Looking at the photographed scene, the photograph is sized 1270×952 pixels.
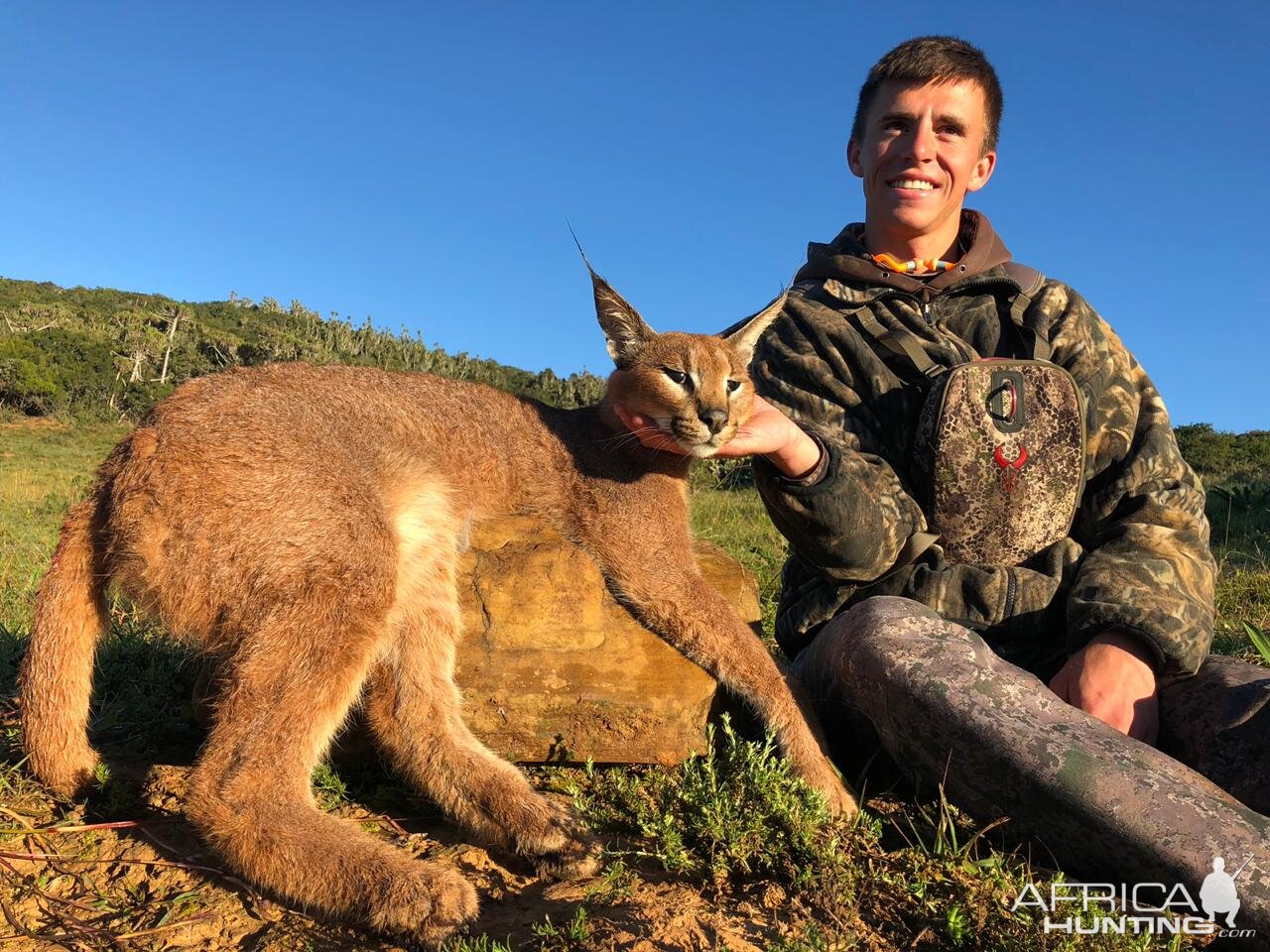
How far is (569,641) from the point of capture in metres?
3.78

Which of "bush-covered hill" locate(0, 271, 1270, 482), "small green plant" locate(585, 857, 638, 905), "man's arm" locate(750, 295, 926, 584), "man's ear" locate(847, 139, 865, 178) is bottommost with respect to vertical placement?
"small green plant" locate(585, 857, 638, 905)

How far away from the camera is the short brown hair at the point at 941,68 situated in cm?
416

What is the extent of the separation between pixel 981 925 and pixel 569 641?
1890 mm

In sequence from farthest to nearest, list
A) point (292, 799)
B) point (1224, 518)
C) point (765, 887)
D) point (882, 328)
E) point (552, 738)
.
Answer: point (1224, 518)
point (882, 328)
point (552, 738)
point (292, 799)
point (765, 887)

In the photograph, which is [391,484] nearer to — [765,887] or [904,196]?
[765,887]

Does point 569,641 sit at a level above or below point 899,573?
below

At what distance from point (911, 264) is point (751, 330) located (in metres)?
0.90

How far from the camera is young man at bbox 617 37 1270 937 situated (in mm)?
2818

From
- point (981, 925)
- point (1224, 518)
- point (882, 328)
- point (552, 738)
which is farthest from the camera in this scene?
point (1224, 518)

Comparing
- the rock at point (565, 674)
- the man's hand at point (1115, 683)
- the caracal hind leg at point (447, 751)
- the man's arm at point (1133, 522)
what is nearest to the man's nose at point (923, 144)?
the man's arm at point (1133, 522)

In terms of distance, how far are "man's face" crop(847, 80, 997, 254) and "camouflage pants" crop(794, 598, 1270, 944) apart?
6.63 ft

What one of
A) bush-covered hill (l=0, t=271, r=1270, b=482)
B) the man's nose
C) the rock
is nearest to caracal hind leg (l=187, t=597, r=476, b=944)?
the rock

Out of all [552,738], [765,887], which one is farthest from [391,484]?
[765,887]

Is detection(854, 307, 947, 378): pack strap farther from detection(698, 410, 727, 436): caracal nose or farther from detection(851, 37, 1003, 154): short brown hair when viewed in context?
detection(851, 37, 1003, 154): short brown hair
